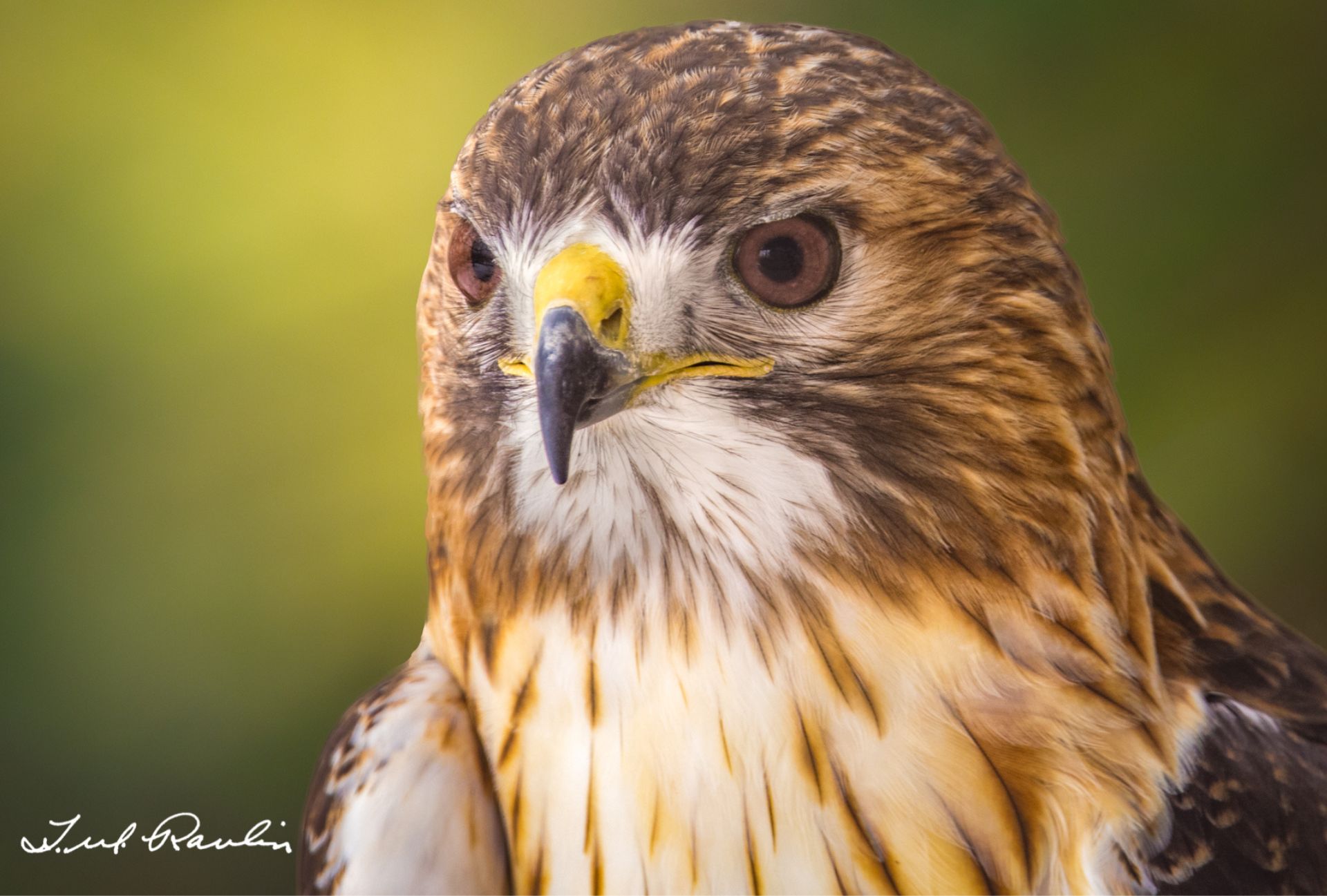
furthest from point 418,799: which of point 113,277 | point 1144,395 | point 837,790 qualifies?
point 1144,395

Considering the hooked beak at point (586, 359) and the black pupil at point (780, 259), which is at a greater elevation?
the black pupil at point (780, 259)

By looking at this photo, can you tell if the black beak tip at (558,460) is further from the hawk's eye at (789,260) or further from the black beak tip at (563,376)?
the hawk's eye at (789,260)

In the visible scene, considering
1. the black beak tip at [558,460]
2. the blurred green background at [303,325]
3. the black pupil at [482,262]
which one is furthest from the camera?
the blurred green background at [303,325]

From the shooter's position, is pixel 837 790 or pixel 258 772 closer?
pixel 837 790

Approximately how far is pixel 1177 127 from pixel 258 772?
46.2 inches

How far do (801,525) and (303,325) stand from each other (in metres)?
0.75

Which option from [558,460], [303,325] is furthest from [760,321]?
[303,325]

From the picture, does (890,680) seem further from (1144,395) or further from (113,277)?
(113,277)

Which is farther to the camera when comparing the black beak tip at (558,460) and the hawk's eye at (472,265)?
the hawk's eye at (472,265)

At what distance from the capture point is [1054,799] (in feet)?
2.31

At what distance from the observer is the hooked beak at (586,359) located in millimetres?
593
